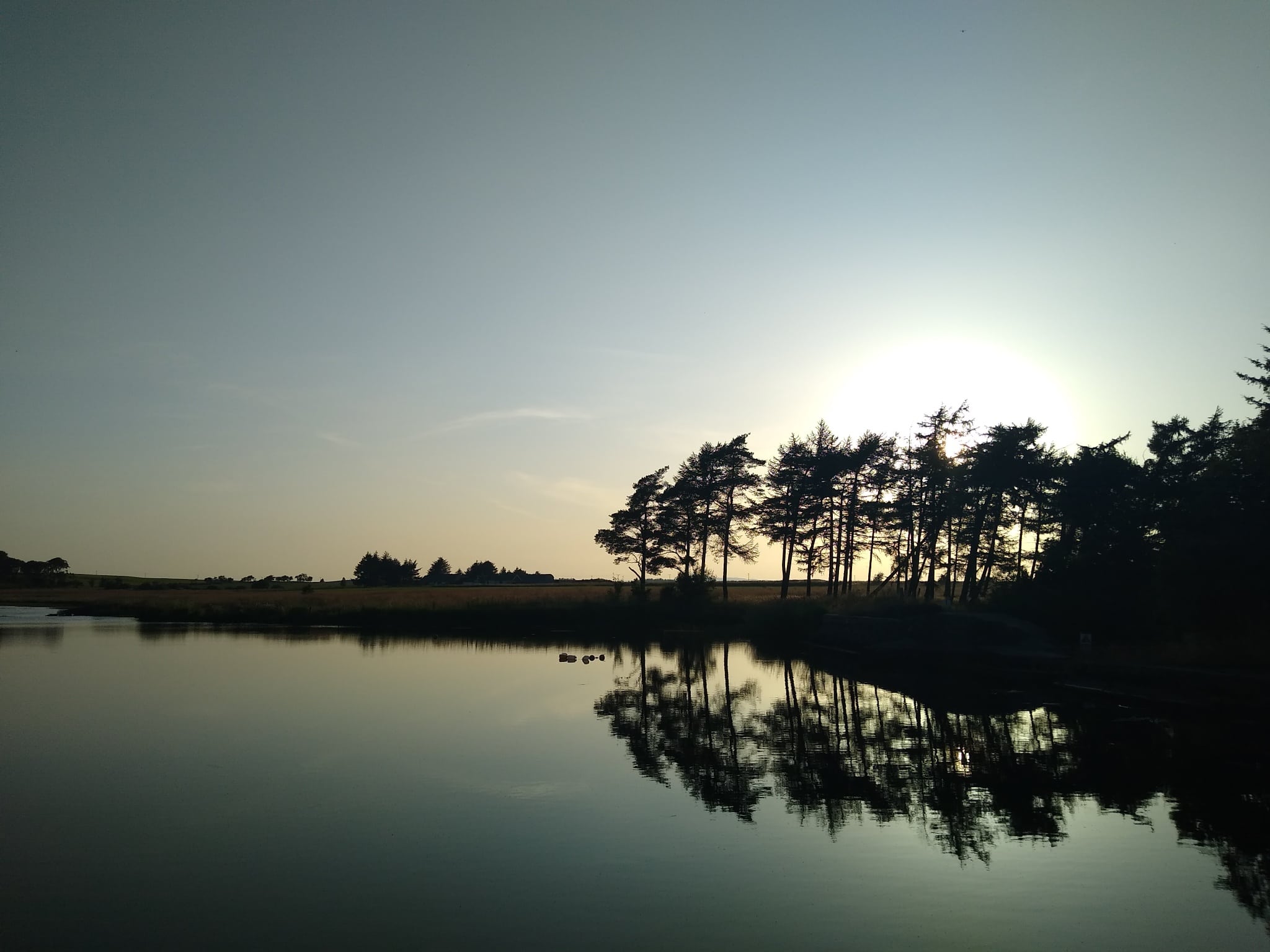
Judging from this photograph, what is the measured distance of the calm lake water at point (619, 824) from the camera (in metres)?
8.63

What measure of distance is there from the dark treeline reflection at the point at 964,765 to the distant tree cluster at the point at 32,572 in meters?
120

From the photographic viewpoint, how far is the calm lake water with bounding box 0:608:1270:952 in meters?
8.63

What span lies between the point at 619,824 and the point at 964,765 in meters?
7.90

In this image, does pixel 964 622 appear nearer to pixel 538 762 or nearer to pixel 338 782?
pixel 538 762

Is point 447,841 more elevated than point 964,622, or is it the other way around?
point 964,622

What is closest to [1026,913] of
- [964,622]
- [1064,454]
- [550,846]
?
[550,846]

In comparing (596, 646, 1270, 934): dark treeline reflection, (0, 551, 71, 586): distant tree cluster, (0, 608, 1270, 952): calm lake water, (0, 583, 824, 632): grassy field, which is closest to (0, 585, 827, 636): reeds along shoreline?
Result: (0, 583, 824, 632): grassy field

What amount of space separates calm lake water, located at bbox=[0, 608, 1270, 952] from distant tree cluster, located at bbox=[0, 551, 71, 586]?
109739 millimetres

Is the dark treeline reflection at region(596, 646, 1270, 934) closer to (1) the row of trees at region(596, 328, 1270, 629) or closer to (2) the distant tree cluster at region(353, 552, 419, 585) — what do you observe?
(1) the row of trees at region(596, 328, 1270, 629)

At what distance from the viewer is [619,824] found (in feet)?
40.6

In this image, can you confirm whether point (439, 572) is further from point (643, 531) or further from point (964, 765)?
point (964, 765)

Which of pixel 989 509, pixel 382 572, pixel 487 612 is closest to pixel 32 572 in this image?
pixel 382 572

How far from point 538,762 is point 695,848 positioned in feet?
19.9

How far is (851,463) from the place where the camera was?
54.9 meters
